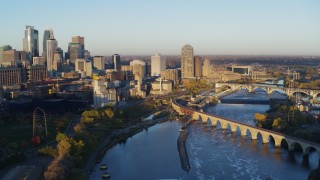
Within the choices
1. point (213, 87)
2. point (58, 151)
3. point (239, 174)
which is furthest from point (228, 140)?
point (213, 87)

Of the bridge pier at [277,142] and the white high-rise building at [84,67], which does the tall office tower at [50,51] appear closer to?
the white high-rise building at [84,67]

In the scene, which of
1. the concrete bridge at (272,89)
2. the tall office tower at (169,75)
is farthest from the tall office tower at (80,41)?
the concrete bridge at (272,89)

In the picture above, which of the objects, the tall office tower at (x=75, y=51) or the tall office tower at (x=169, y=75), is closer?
the tall office tower at (x=169, y=75)

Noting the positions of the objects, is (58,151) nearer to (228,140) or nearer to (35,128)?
(35,128)

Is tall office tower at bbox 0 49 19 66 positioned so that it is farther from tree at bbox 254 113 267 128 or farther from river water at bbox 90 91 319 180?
tree at bbox 254 113 267 128

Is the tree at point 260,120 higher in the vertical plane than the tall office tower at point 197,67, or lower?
lower

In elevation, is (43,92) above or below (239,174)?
above
